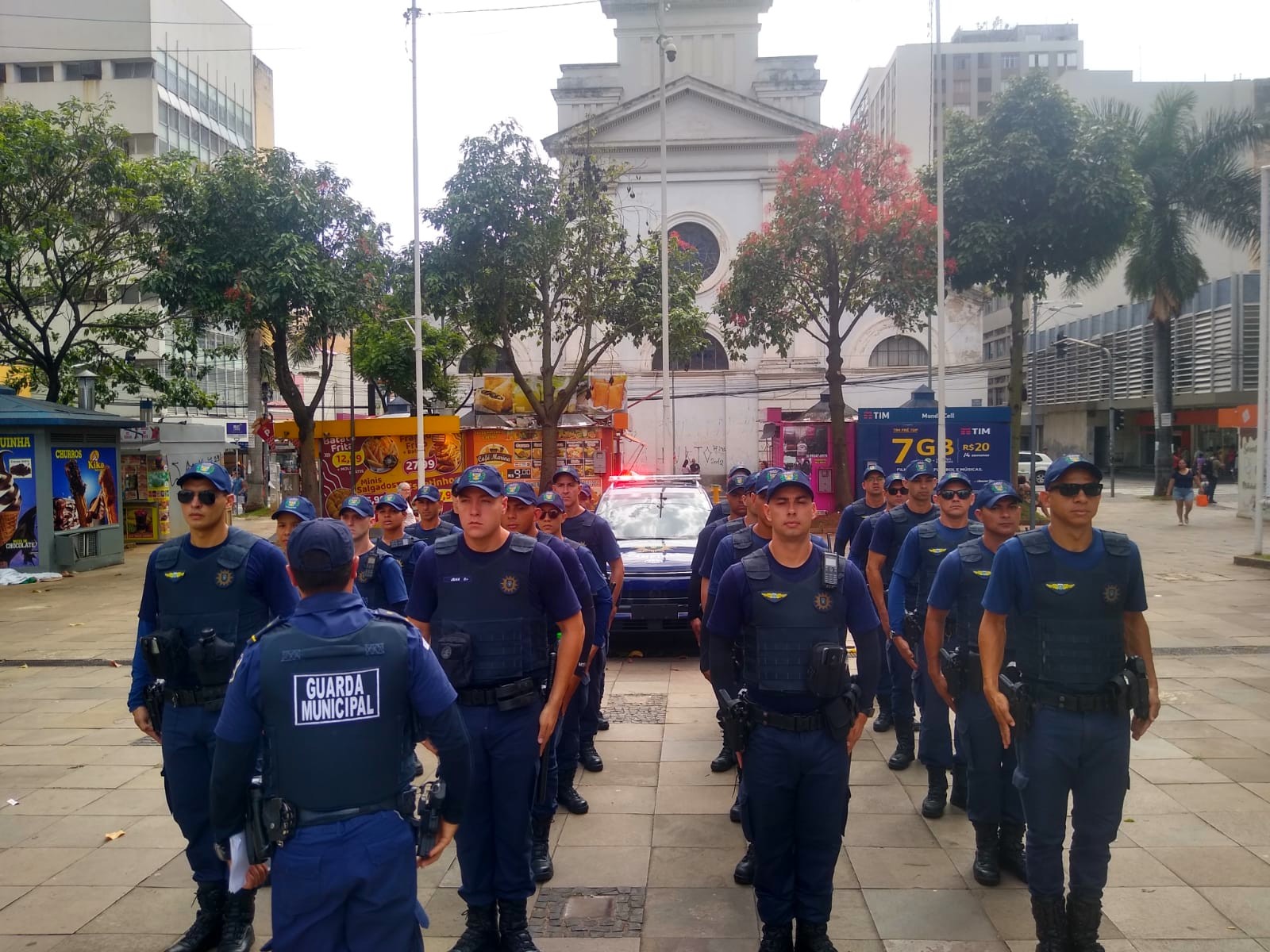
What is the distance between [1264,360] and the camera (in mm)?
17281

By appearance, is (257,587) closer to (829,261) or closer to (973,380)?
(829,261)

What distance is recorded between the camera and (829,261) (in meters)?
24.4

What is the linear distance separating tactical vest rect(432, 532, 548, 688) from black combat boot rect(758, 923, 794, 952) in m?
1.39

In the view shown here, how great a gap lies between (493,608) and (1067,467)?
2397mm

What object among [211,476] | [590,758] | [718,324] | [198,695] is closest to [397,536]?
[590,758]

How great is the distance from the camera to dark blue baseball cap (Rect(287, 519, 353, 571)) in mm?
3049

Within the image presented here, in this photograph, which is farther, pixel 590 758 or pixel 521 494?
pixel 590 758

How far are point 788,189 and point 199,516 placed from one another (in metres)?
21.7

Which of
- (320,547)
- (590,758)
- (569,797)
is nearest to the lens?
(320,547)

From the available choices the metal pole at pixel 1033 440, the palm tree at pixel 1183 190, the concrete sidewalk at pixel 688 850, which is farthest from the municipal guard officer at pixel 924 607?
the palm tree at pixel 1183 190

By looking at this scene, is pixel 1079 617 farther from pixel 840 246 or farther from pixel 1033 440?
pixel 1033 440

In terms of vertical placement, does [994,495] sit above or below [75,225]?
below

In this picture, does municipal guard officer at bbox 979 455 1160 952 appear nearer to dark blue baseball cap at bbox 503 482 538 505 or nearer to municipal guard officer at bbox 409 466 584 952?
municipal guard officer at bbox 409 466 584 952

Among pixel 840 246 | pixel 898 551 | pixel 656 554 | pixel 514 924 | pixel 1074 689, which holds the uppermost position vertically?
pixel 840 246
